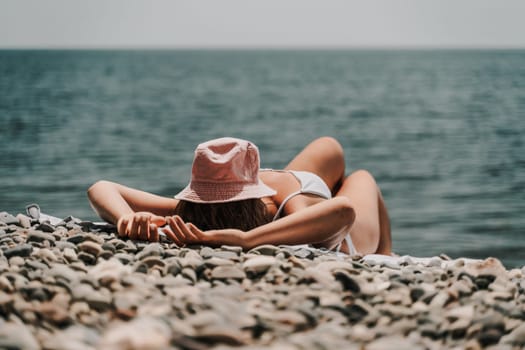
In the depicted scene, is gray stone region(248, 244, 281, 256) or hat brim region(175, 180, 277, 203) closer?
gray stone region(248, 244, 281, 256)

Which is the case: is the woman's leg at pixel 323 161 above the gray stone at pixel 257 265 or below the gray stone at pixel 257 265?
above

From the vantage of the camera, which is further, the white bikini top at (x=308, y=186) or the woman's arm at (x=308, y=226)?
the white bikini top at (x=308, y=186)

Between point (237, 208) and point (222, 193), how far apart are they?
0.14 m

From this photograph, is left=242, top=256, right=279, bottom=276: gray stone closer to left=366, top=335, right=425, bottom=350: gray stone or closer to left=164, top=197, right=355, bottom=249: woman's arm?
left=164, top=197, right=355, bottom=249: woman's arm

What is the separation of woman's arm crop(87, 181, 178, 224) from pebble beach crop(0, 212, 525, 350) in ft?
2.46

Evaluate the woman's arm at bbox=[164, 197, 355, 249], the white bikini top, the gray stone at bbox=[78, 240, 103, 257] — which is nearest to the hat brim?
the woman's arm at bbox=[164, 197, 355, 249]

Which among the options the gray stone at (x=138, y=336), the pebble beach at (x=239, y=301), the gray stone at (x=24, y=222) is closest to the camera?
the gray stone at (x=138, y=336)

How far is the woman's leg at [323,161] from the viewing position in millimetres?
5281

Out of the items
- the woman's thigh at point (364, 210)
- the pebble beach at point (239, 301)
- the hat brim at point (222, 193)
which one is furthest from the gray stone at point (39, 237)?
the woman's thigh at point (364, 210)

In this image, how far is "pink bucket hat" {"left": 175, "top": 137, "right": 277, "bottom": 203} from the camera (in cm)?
412

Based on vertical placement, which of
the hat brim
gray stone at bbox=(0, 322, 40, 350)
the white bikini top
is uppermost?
the hat brim

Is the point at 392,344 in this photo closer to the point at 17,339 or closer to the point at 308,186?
the point at 17,339

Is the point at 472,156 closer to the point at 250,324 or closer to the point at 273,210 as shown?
the point at 273,210

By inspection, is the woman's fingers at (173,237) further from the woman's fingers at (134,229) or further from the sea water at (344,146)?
the sea water at (344,146)
